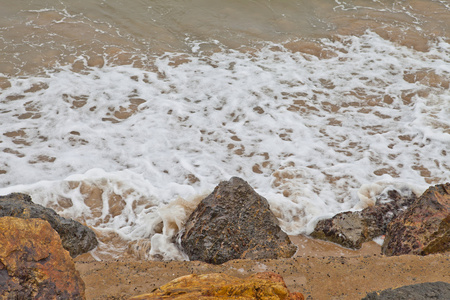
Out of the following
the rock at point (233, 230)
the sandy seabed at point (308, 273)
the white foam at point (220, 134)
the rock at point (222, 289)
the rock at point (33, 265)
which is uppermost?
the rock at point (33, 265)

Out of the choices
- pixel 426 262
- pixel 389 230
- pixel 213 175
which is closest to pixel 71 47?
pixel 213 175

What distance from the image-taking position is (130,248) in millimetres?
4461

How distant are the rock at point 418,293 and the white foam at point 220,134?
248 centimetres

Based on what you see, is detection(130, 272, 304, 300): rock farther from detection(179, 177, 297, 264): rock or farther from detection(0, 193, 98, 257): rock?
detection(0, 193, 98, 257): rock

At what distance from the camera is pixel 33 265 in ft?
7.30

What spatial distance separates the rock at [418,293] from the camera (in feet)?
7.23

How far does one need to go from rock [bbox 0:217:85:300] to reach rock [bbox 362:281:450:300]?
172 cm

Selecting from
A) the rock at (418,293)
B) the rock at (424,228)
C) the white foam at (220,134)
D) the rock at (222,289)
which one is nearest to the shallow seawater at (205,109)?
the white foam at (220,134)

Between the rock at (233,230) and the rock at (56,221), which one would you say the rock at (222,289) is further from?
the rock at (56,221)

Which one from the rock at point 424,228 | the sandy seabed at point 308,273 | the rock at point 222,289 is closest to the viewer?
the rock at point 222,289

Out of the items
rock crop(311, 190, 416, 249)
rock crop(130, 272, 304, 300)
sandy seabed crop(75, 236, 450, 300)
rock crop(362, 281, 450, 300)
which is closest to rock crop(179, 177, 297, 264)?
sandy seabed crop(75, 236, 450, 300)

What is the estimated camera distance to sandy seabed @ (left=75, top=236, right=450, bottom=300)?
3.07 meters

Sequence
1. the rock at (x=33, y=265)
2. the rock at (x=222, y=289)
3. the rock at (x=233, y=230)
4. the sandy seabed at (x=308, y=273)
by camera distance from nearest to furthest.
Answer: the rock at (x=33, y=265) < the rock at (x=222, y=289) < the sandy seabed at (x=308, y=273) < the rock at (x=233, y=230)

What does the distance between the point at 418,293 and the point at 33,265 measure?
212 centimetres
